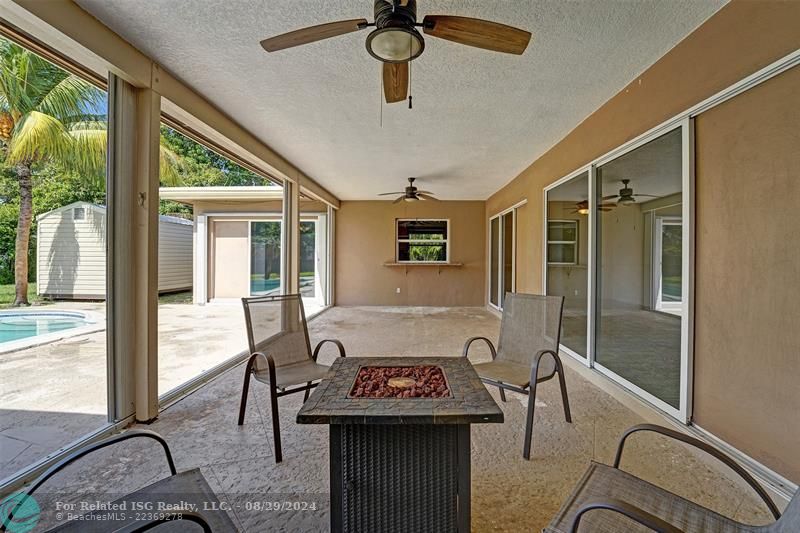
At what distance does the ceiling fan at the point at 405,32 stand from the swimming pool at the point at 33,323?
243 centimetres

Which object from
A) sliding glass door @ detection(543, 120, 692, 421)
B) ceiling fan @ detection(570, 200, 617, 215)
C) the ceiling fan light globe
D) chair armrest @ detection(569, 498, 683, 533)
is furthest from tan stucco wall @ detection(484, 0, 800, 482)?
the ceiling fan light globe

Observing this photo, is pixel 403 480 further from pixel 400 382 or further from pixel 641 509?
pixel 641 509

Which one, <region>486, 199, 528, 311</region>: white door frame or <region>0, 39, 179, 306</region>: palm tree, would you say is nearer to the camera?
<region>0, 39, 179, 306</region>: palm tree

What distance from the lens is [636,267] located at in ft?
9.77

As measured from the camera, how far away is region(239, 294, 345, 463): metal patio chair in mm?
2499

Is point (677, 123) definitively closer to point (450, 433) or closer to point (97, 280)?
point (450, 433)

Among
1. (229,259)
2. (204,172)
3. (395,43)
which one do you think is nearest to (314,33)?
(395,43)

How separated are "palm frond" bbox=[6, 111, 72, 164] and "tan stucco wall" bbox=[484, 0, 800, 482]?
394cm

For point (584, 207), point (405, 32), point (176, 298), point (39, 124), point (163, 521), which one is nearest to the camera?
point (163, 521)

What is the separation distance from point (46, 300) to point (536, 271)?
5232 mm

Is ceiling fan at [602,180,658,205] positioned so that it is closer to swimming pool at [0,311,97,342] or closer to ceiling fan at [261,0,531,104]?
ceiling fan at [261,0,531,104]

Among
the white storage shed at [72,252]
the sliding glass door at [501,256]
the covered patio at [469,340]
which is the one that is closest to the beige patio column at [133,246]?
the covered patio at [469,340]

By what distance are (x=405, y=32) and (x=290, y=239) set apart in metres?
4.35

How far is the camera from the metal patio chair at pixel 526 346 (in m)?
2.49
